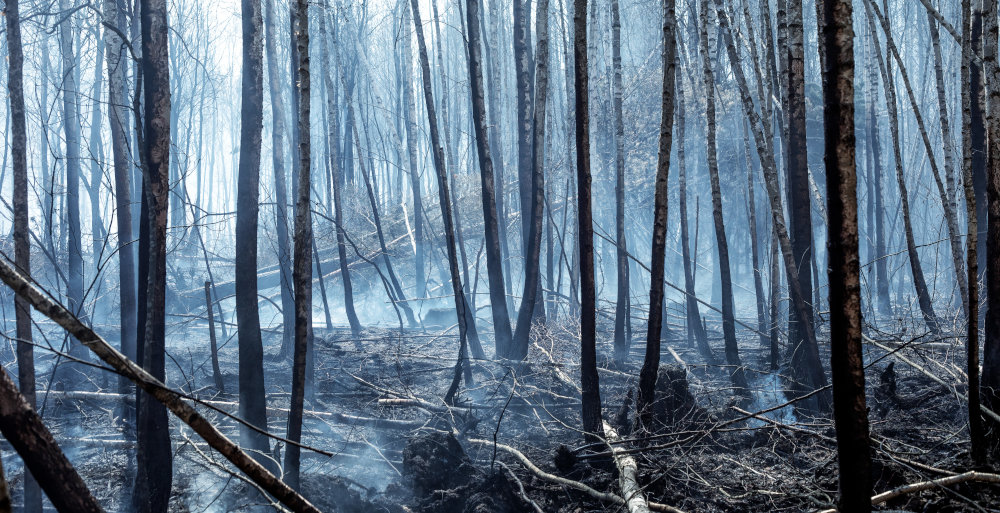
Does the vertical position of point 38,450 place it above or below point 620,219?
below

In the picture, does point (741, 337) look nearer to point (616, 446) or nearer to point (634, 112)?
point (616, 446)

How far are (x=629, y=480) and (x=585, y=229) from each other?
182cm

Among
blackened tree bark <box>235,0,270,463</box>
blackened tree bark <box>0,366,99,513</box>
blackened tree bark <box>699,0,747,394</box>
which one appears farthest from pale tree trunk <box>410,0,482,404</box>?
blackened tree bark <box>0,366,99,513</box>

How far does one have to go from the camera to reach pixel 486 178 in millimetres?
8625

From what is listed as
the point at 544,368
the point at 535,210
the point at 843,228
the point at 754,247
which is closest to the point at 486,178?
the point at 535,210

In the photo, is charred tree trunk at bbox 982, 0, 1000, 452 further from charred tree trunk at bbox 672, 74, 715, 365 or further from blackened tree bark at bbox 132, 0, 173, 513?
blackened tree bark at bbox 132, 0, 173, 513

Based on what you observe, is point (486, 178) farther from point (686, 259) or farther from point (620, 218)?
point (686, 259)

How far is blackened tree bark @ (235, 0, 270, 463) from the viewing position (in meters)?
5.68

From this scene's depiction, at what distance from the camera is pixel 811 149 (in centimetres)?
1817

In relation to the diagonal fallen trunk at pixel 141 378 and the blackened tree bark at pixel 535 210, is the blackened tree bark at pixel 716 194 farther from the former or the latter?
the diagonal fallen trunk at pixel 141 378

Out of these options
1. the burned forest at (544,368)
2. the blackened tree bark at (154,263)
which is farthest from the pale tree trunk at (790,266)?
the blackened tree bark at (154,263)

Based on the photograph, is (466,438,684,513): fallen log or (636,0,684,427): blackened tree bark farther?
(636,0,684,427): blackened tree bark

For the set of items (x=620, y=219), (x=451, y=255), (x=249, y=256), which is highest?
(x=620, y=219)

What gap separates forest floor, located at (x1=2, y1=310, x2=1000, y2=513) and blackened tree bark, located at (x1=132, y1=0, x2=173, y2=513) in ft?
1.00
